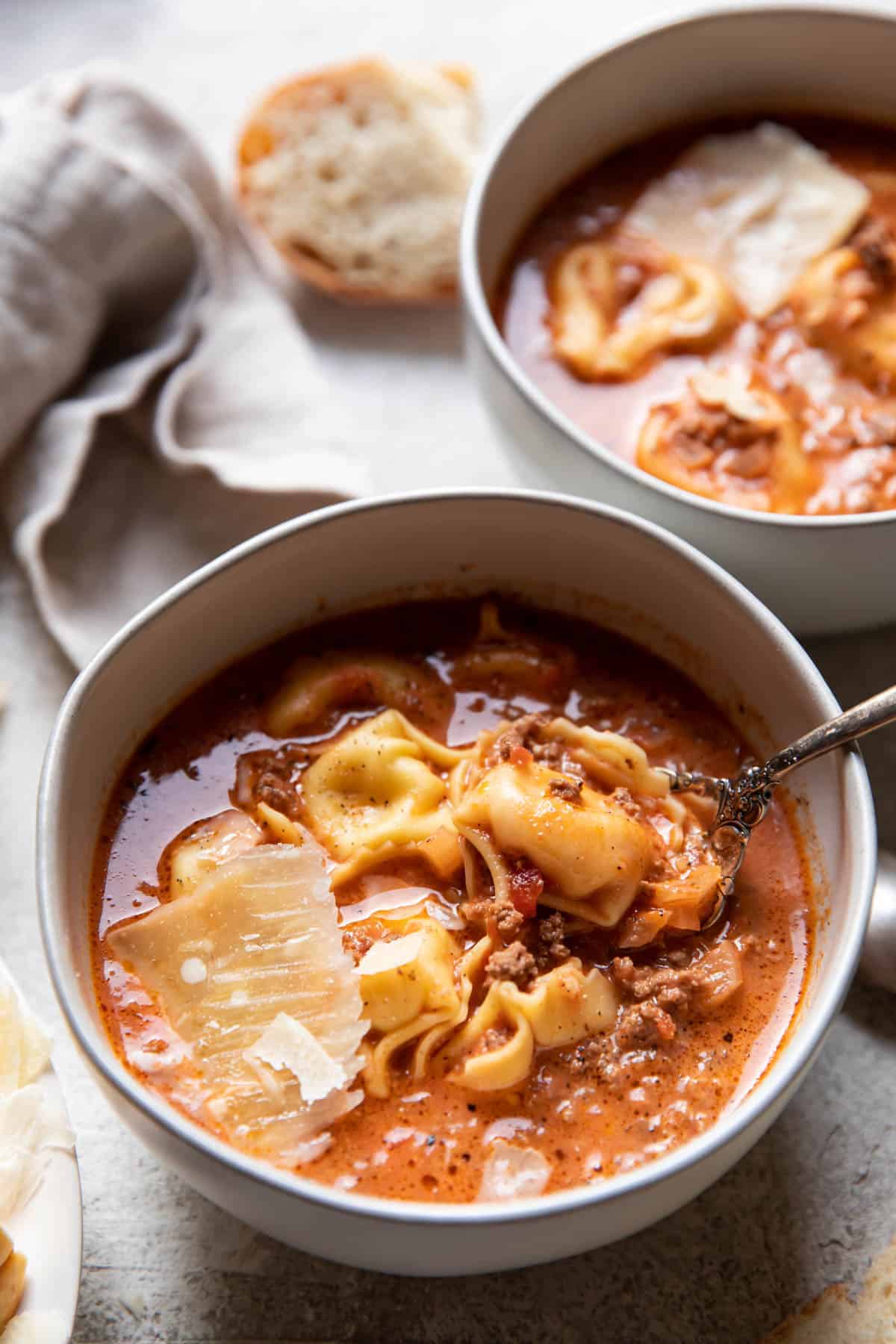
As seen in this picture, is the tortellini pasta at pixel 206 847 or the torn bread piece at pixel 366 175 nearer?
the tortellini pasta at pixel 206 847

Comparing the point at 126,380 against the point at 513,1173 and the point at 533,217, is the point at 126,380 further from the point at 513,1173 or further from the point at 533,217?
the point at 513,1173

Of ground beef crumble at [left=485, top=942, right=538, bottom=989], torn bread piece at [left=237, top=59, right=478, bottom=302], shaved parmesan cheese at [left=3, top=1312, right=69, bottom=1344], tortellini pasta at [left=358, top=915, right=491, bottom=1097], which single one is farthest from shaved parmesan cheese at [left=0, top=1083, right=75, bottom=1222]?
torn bread piece at [left=237, top=59, right=478, bottom=302]

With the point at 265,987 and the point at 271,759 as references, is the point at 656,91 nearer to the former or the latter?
the point at 271,759

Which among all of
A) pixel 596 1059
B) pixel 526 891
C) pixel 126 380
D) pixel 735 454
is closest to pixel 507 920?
pixel 526 891

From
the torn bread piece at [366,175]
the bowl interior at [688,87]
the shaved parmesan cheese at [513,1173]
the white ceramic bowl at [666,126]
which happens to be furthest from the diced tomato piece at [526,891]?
the torn bread piece at [366,175]

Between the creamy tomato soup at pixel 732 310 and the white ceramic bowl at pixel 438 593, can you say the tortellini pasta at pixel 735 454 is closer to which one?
the creamy tomato soup at pixel 732 310

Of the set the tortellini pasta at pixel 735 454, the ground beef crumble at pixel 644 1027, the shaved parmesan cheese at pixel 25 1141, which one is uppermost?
the tortellini pasta at pixel 735 454

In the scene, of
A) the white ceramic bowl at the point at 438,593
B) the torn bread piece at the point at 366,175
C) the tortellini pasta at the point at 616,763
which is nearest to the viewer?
the white ceramic bowl at the point at 438,593
